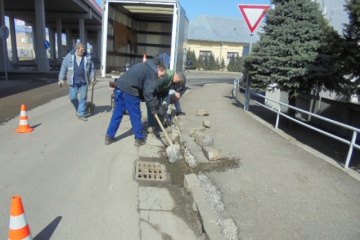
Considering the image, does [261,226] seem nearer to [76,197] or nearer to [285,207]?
[285,207]

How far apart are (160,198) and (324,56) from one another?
488 centimetres

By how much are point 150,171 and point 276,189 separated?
6.15ft

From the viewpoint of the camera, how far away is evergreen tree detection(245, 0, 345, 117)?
6.68 metres

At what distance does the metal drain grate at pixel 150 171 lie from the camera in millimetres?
4520

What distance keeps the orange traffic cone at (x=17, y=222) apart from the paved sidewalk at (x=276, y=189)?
1.83m

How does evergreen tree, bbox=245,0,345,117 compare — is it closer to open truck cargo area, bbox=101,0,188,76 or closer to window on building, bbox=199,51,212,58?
open truck cargo area, bbox=101,0,188,76

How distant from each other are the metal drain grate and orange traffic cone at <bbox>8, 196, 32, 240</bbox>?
2.02m

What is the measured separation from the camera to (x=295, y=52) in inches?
280

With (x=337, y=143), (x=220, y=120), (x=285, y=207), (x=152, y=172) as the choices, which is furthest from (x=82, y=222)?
(x=337, y=143)

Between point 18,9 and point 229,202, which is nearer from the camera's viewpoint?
point 229,202

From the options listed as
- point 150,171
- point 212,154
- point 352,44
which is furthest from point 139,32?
point 352,44

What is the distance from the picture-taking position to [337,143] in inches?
280

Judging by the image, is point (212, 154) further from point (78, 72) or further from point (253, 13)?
point (253, 13)

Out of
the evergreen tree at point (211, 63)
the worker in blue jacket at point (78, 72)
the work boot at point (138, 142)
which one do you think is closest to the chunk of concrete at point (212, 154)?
the work boot at point (138, 142)
